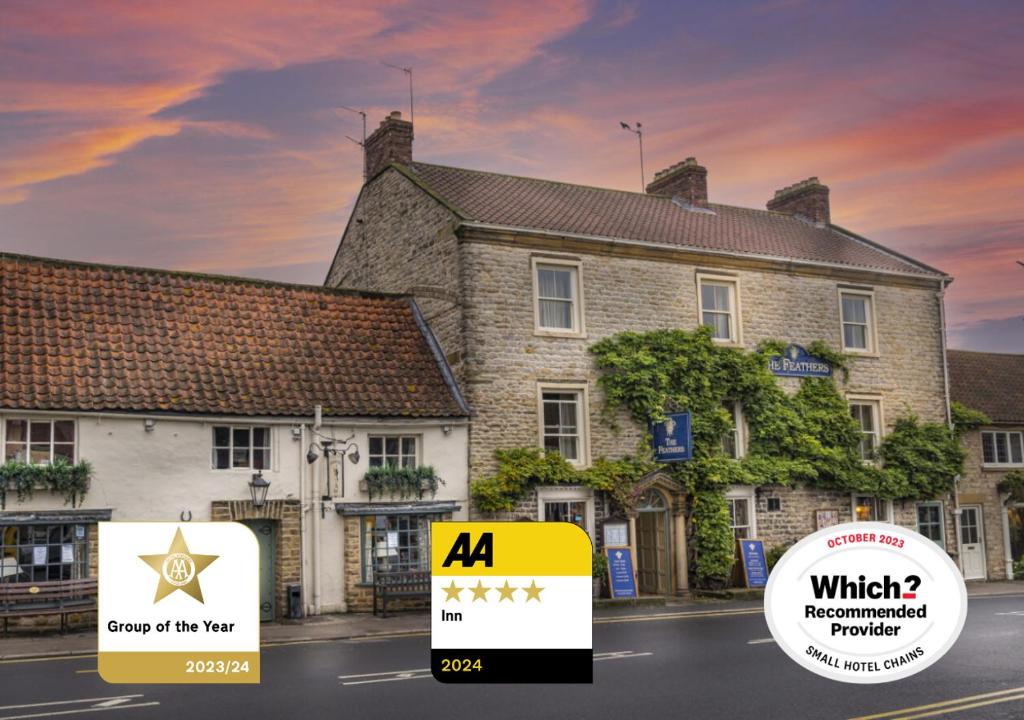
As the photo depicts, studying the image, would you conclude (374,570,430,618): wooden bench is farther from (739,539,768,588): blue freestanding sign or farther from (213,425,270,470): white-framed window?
(739,539,768,588): blue freestanding sign

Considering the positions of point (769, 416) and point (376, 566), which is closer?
point (376, 566)

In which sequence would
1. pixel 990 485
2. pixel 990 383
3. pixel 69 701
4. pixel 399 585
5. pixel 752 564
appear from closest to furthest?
pixel 69 701, pixel 399 585, pixel 752 564, pixel 990 485, pixel 990 383

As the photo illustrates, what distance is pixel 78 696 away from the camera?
38.9 feet

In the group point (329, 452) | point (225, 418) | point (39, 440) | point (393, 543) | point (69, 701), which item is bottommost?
point (69, 701)

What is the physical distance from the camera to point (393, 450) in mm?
23266

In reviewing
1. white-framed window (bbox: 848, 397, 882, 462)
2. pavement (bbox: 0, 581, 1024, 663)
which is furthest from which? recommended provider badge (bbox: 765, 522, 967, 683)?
white-framed window (bbox: 848, 397, 882, 462)

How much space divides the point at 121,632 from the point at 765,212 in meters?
31.8

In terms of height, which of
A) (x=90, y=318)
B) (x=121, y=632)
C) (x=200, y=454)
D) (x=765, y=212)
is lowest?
(x=121, y=632)

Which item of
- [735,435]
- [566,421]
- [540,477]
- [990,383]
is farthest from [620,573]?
[990,383]

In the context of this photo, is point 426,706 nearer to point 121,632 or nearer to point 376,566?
point 121,632

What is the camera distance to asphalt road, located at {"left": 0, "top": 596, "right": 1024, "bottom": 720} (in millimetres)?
10734

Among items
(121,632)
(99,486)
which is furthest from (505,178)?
(121,632)

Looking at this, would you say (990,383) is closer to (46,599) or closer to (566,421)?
(566,421)

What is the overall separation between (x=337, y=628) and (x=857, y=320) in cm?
1771
